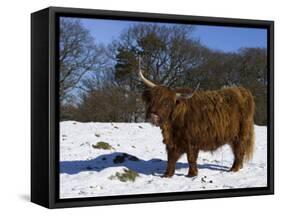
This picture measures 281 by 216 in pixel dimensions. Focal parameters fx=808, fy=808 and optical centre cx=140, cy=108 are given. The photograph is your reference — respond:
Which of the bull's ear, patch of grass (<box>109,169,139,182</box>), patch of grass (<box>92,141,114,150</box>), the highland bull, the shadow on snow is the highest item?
the bull's ear

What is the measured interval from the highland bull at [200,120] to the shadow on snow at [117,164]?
0.37 ft

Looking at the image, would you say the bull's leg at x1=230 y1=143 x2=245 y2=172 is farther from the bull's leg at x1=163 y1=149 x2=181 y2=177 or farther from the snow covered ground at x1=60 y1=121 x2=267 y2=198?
the bull's leg at x1=163 y1=149 x2=181 y2=177

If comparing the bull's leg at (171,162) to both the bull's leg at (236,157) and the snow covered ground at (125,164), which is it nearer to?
the snow covered ground at (125,164)

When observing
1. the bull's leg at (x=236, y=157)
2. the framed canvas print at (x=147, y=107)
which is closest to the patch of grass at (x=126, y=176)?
the framed canvas print at (x=147, y=107)

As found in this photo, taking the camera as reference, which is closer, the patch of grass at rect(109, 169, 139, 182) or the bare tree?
the bare tree

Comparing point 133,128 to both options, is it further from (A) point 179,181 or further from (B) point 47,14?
(B) point 47,14

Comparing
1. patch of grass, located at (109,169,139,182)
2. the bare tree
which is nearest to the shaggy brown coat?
patch of grass, located at (109,169,139,182)

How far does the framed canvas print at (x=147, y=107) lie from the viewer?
8.12 meters

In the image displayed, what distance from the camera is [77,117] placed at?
8242 millimetres

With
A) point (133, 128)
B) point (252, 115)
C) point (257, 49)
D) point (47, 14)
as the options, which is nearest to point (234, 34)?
point (257, 49)

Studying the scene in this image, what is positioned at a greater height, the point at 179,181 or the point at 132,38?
the point at 132,38

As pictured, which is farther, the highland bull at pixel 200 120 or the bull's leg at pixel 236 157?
the bull's leg at pixel 236 157

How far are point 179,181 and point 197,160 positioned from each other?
335mm

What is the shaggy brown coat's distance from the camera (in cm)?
866
